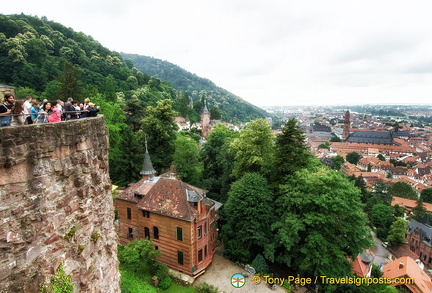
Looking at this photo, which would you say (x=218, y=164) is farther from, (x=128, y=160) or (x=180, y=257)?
(x=180, y=257)

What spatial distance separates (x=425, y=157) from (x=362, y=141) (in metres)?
28.7

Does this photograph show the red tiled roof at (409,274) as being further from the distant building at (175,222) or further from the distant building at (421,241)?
the distant building at (175,222)

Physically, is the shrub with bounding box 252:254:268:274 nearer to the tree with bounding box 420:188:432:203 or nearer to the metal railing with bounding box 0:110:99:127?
the metal railing with bounding box 0:110:99:127

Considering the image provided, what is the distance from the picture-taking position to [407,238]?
48750mm

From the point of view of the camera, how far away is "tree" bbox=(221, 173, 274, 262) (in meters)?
23.0

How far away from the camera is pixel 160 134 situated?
117 ft

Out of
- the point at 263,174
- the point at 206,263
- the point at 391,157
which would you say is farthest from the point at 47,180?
the point at 391,157

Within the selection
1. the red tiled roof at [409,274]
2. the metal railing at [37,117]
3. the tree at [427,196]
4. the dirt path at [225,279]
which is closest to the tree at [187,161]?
the dirt path at [225,279]

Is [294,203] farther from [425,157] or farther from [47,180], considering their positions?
[425,157]

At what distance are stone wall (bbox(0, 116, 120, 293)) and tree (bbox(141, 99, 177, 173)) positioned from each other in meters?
28.4

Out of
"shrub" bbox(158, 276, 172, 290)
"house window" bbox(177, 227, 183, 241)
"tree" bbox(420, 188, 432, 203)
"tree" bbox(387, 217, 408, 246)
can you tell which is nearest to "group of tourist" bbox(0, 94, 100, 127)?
"house window" bbox(177, 227, 183, 241)

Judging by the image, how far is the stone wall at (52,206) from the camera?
498 cm

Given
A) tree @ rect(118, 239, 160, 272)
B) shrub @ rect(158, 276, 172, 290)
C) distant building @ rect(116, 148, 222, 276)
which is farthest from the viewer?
distant building @ rect(116, 148, 222, 276)

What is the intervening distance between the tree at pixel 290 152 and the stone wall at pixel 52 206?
19454 millimetres
